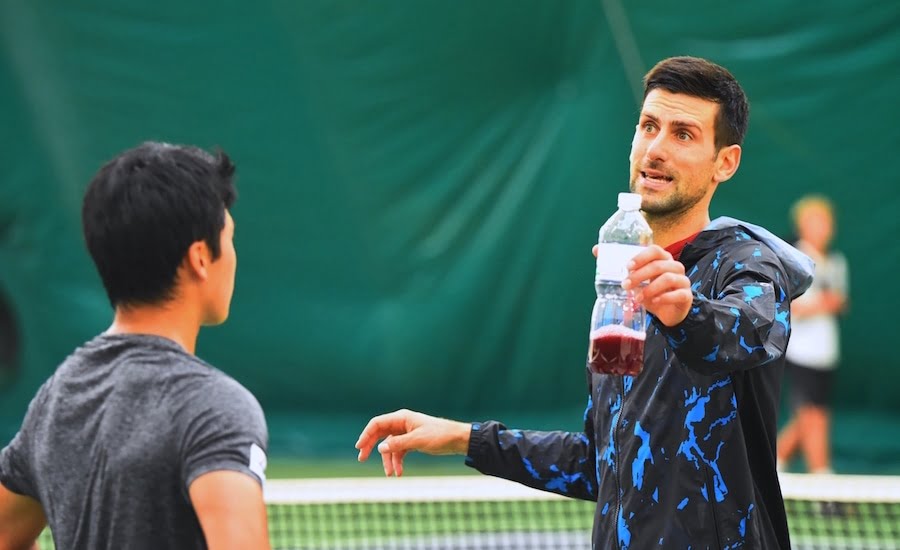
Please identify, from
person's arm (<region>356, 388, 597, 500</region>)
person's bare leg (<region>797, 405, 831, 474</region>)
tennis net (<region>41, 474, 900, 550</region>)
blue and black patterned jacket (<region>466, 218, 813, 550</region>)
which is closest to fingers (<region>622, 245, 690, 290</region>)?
blue and black patterned jacket (<region>466, 218, 813, 550</region>)

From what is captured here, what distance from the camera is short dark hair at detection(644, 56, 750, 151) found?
125 inches

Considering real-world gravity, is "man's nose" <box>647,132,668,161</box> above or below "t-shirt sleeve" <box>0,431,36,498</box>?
above

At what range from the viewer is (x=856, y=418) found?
8922mm

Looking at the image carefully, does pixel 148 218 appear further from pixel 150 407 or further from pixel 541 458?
pixel 541 458

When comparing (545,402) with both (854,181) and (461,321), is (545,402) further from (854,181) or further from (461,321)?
(854,181)

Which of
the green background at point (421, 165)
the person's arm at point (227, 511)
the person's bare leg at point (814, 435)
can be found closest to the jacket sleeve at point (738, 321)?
the person's arm at point (227, 511)

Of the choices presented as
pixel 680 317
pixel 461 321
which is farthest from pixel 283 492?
pixel 680 317

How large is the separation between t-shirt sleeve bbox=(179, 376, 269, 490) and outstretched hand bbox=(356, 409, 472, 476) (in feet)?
2.60

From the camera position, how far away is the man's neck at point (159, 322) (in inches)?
96.7

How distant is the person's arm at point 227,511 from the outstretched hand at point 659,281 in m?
0.77

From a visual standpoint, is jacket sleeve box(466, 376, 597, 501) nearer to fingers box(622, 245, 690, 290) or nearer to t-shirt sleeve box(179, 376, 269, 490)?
fingers box(622, 245, 690, 290)

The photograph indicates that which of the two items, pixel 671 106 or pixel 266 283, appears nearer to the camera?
pixel 671 106

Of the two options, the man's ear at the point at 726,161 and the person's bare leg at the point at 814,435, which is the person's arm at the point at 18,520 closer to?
the man's ear at the point at 726,161

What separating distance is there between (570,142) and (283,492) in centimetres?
347
